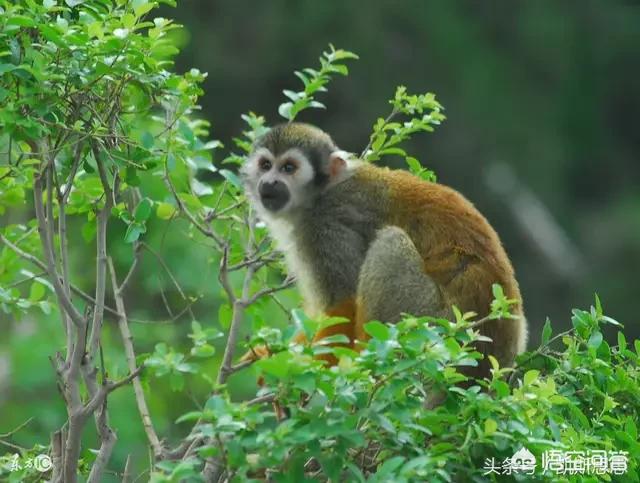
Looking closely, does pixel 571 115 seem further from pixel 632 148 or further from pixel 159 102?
pixel 159 102

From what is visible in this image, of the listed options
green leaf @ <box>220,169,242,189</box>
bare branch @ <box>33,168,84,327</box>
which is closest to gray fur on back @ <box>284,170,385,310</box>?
green leaf @ <box>220,169,242,189</box>

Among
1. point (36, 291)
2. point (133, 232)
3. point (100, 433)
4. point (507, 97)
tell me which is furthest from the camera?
point (507, 97)

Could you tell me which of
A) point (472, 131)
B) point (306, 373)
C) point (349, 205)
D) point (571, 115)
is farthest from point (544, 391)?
point (571, 115)

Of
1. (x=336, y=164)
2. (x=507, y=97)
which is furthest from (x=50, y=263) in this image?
(x=507, y=97)

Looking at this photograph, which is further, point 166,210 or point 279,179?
point 279,179

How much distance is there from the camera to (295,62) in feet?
71.1

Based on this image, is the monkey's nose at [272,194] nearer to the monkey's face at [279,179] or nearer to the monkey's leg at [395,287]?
the monkey's face at [279,179]

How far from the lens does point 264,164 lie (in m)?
5.71

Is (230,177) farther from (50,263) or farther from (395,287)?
(50,263)

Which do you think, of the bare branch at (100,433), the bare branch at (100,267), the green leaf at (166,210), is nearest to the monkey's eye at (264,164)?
the green leaf at (166,210)

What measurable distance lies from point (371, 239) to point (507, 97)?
19.5m

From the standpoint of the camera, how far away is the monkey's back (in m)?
5.08

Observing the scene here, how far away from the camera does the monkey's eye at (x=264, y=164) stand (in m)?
5.70

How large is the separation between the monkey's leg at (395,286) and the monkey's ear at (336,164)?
0.51 meters
